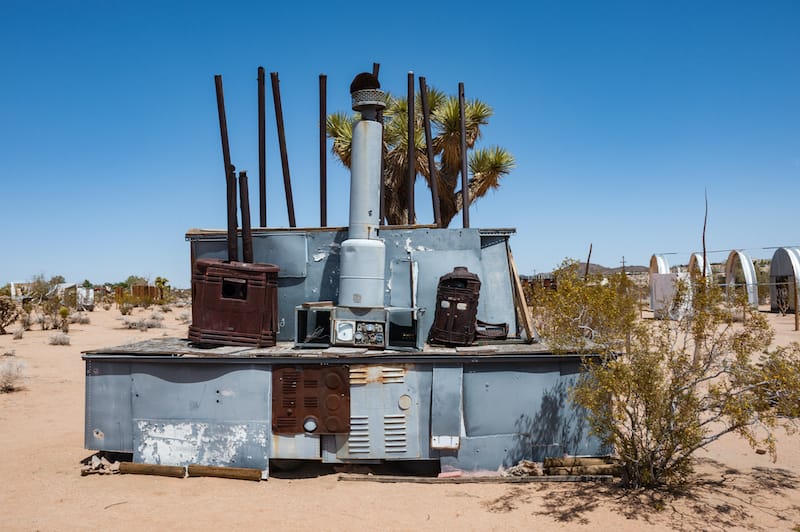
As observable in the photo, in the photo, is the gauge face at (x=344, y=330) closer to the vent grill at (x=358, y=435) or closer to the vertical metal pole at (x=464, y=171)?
the vent grill at (x=358, y=435)

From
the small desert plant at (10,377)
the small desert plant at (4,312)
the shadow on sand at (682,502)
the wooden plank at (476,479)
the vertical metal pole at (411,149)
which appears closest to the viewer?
the shadow on sand at (682,502)

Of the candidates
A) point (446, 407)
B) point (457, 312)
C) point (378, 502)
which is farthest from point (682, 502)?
point (457, 312)

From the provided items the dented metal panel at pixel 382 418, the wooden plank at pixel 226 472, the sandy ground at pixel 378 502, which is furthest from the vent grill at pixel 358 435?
the wooden plank at pixel 226 472

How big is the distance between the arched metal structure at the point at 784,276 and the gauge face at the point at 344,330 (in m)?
24.1

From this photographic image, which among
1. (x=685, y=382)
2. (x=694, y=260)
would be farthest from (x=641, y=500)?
(x=694, y=260)

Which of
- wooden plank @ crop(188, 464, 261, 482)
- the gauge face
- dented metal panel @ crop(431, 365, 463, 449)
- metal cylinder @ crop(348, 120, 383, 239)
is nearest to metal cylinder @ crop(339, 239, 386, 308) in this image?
metal cylinder @ crop(348, 120, 383, 239)

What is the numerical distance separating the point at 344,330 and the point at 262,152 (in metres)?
4.26

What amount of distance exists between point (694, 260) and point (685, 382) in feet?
94.3

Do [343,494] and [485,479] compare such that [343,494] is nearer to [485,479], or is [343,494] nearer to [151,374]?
[485,479]

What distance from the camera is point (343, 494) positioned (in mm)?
6324

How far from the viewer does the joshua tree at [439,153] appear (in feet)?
55.6

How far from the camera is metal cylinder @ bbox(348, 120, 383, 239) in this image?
27.0ft

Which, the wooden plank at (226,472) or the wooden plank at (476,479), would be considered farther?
the wooden plank at (226,472)

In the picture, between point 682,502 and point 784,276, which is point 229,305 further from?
point 784,276
